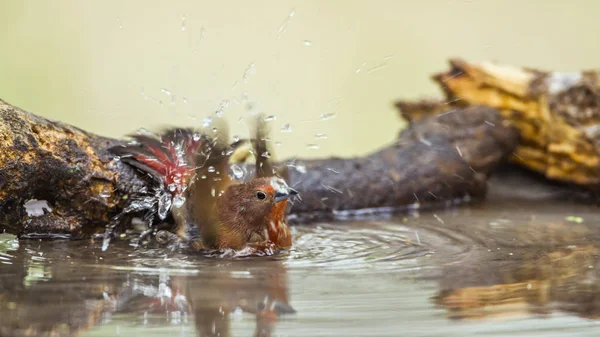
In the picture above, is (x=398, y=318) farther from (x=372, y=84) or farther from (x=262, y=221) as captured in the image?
(x=372, y=84)

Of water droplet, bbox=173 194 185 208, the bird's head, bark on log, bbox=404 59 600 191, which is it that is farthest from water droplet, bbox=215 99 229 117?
bark on log, bbox=404 59 600 191

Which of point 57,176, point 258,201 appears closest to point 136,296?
point 258,201

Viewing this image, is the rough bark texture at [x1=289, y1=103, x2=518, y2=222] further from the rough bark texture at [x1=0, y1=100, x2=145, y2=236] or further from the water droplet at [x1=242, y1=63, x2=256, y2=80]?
the rough bark texture at [x1=0, y1=100, x2=145, y2=236]

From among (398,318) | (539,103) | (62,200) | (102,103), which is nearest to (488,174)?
(539,103)

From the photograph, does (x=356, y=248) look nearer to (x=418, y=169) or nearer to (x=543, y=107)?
(x=418, y=169)

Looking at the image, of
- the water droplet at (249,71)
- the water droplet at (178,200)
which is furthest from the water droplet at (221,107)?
the water droplet at (178,200)

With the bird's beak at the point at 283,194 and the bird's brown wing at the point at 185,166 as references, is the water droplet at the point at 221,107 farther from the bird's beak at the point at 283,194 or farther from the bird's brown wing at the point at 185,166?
the bird's beak at the point at 283,194
